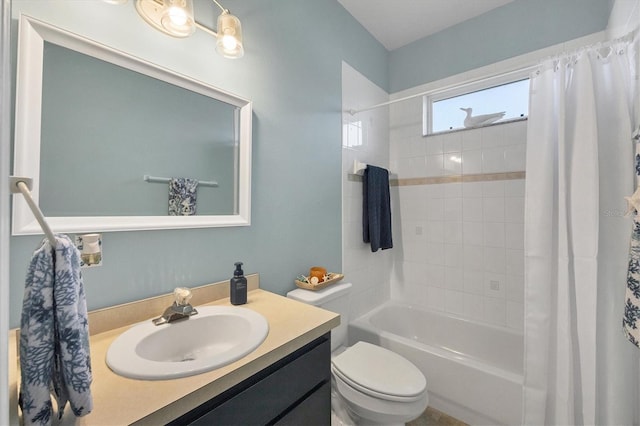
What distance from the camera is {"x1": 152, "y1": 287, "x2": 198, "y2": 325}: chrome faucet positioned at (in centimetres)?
91

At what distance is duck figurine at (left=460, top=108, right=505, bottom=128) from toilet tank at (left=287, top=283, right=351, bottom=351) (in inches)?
65.4

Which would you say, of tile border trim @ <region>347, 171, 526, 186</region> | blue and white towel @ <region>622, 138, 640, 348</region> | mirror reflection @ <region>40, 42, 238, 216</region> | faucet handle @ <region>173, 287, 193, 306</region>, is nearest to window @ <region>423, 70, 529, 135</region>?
tile border trim @ <region>347, 171, 526, 186</region>

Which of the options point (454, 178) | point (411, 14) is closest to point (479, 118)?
point (454, 178)

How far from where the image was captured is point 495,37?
2.02 m

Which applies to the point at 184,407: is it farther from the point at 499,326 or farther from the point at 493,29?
the point at 493,29

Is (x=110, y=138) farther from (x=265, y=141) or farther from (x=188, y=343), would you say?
(x=188, y=343)

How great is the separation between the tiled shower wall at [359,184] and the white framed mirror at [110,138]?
0.95 m

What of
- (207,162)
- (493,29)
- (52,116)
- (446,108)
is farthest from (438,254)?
(52,116)

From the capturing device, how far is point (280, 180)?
1484 millimetres

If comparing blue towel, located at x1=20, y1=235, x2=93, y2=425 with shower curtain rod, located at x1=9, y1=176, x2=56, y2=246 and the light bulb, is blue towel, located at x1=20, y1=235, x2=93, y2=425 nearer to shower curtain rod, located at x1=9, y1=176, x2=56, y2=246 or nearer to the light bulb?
shower curtain rod, located at x1=9, y1=176, x2=56, y2=246

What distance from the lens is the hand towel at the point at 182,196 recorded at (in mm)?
1067

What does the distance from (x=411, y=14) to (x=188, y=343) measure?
2.60m

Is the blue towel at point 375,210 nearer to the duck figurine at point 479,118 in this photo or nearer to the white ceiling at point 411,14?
the duck figurine at point 479,118

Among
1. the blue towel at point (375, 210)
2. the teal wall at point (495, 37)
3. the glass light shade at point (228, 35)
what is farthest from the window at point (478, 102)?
the glass light shade at point (228, 35)
